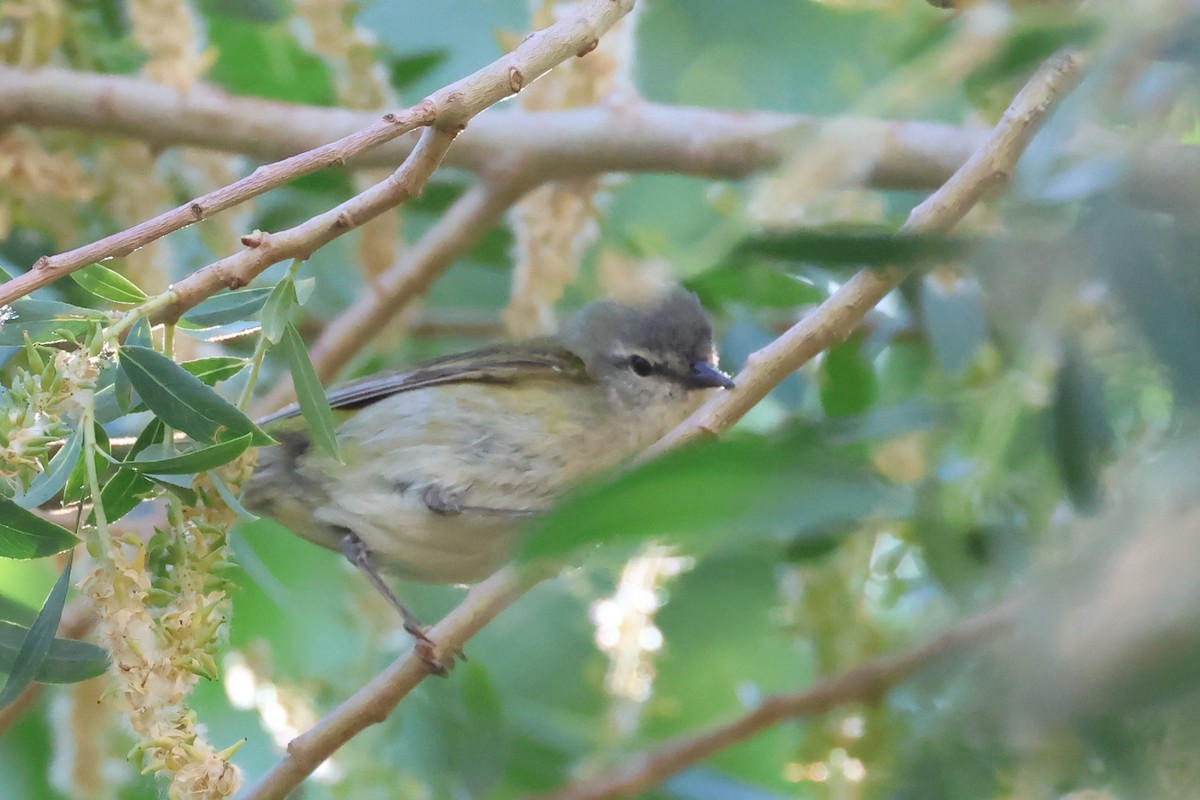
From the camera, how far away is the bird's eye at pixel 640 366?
3209 mm

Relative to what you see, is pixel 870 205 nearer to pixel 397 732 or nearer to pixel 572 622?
pixel 397 732

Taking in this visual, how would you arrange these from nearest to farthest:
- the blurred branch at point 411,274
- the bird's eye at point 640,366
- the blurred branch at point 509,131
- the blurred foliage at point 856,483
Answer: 1. the blurred foliage at point 856,483
2. the blurred branch at point 509,131
3. the bird's eye at point 640,366
4. the blurred branch at point 411,274

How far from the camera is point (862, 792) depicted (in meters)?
1.80

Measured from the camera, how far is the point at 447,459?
2.95 m

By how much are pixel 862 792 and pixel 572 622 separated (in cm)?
184

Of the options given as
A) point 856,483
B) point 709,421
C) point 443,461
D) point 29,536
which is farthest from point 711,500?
point 443,461

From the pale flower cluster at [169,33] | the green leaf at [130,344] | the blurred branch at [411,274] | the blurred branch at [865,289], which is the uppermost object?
the blurred branch at [411,274]

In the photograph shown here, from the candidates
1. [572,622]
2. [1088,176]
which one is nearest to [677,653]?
[1088,176]

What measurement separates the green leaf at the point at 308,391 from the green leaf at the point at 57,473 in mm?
273

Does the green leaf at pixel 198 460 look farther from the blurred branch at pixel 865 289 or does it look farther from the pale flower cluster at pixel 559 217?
the pale flower cluster at pixel 559 217

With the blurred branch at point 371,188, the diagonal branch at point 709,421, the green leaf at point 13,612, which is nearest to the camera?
the blurred branch at point 371,188

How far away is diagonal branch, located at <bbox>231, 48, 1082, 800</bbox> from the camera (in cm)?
166

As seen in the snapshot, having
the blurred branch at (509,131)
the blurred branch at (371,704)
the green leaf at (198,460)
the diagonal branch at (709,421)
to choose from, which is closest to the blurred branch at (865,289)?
the diagonal branch at (709,421)

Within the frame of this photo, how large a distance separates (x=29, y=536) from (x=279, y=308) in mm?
386
